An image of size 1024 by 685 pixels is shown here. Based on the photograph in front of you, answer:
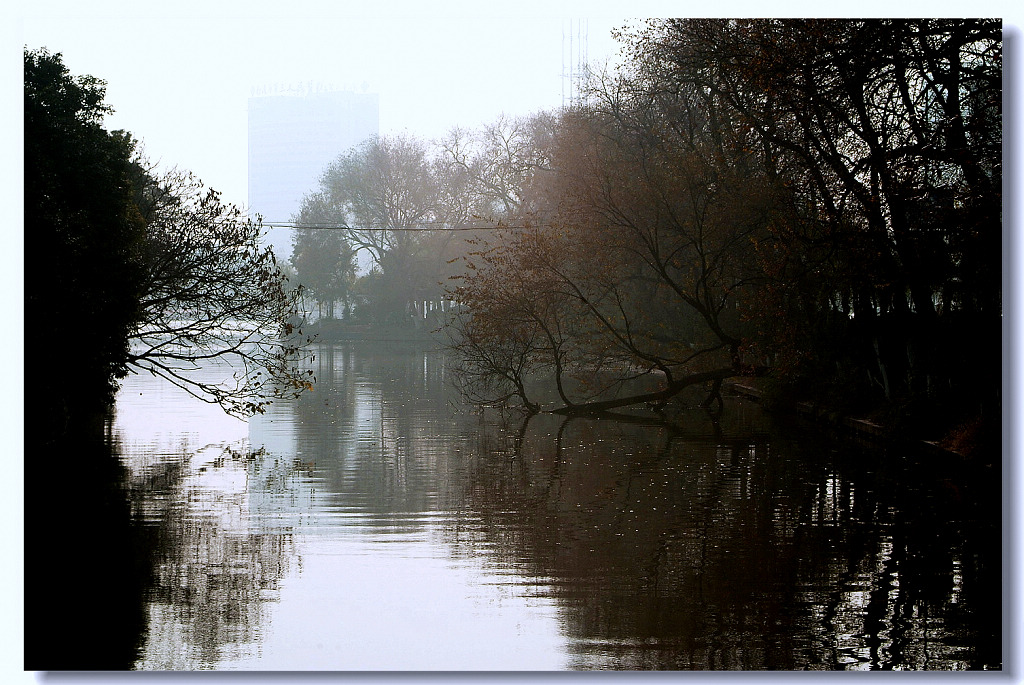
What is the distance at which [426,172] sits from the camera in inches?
2566

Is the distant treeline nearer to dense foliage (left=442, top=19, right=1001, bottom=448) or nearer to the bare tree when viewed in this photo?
dense foliage (left=442, top=19, right=1001, bottom=448)

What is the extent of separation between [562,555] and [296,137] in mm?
33160

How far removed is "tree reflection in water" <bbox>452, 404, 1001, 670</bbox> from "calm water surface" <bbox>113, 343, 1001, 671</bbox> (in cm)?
3

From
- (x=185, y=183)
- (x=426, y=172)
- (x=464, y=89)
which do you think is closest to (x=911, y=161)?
(x=464, y=89)

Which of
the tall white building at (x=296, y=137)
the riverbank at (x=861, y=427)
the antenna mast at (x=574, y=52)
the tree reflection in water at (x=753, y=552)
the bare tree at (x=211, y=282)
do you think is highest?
the tall white building at (x=296, y=137)

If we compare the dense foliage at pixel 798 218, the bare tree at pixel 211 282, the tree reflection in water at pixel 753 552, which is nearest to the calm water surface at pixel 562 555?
the tree reflection in water at pixel 753 552

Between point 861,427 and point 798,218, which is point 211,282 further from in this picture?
point 861,427

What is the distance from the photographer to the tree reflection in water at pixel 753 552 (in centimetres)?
664

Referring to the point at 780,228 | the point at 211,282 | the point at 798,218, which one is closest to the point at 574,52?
the point at 780,228

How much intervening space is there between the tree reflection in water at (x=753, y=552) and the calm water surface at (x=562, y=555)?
0.03 meters

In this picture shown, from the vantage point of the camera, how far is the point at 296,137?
40.5m

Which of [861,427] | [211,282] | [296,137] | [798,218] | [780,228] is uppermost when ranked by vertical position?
[296,137]

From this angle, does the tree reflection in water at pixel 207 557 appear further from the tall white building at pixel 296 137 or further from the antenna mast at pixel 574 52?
the tall white building at pixel 296 137

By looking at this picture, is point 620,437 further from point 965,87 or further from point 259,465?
point 965,87
